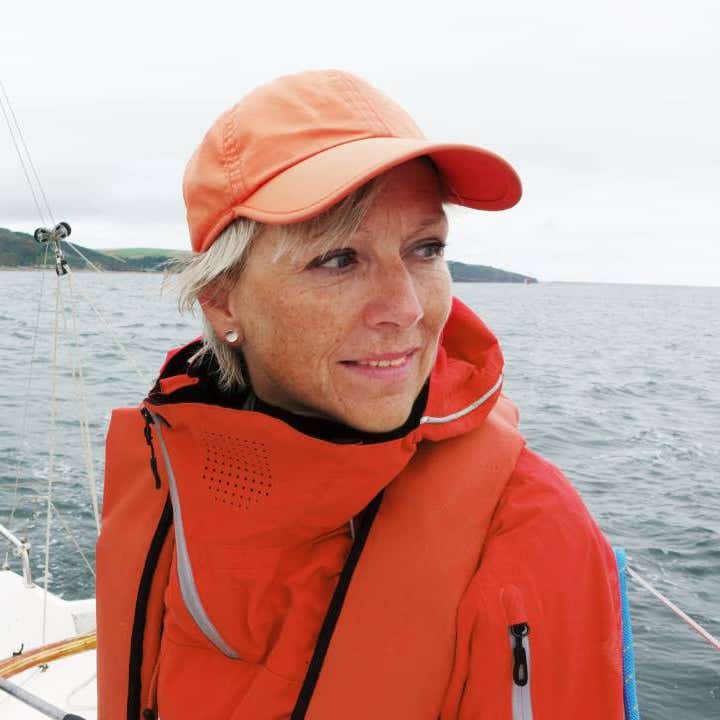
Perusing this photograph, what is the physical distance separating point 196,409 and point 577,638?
86cm

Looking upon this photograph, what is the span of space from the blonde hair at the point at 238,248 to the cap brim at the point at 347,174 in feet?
0.12

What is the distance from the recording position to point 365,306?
1.31 metres

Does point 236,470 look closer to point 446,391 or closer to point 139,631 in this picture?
point 446,391

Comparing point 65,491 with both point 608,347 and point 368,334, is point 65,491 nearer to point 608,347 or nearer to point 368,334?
point 368,334

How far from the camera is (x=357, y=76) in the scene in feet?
4.51

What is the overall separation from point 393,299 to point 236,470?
503 mm

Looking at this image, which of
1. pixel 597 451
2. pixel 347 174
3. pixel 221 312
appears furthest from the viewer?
pixel 597 451

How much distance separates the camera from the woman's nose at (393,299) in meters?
1.30

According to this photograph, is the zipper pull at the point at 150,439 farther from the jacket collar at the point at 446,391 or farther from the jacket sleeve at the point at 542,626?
the jacket sleeve at the point at 542,626

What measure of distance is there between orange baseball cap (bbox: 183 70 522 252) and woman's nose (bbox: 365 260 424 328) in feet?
0.60

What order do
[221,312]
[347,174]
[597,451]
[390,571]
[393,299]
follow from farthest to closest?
[597,451] < [221,312] < [390,571] < [393,299] < [347,174]

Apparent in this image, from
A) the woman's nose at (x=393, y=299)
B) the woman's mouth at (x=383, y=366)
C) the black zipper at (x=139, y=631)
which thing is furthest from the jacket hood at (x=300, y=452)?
the black zipper at (x=139, y=631)

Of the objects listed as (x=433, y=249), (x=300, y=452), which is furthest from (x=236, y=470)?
(x=433, y=249)

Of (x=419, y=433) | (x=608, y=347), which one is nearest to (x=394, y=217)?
(x=419, y=433)
